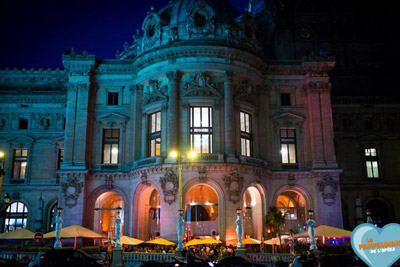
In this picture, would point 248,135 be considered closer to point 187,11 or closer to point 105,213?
point 187,11

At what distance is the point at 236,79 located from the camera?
4506 centimetres

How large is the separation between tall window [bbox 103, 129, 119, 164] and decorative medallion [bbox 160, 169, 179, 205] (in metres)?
7.63

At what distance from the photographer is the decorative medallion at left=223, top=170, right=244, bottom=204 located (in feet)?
135

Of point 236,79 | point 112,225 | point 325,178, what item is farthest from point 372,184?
point 112,225

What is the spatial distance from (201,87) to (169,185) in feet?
31.4

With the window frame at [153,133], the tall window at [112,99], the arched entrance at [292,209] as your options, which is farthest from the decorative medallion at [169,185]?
the arched entrance at [292,209]

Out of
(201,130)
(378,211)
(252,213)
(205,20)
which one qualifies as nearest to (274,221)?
(252,213)

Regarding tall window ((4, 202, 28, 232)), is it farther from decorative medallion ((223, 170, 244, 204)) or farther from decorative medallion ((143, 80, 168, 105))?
decorative medallion ((223, 170, 244, 204))

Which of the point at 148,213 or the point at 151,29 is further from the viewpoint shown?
the point at 151,29

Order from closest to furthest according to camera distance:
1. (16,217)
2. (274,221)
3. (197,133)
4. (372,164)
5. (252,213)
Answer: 1. (274,221)
2. (197,133)
3. (252,213)
4. (16,217)
5. (372,164)

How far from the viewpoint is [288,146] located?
156ft

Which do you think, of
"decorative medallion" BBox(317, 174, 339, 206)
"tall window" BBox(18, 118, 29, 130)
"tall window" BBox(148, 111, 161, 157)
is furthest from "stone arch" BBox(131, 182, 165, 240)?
"tall window" BBox(18, 118, 29, 130)

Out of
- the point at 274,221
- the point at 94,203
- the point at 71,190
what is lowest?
the point at 274,221

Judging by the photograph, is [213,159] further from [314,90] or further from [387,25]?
[387,25]
